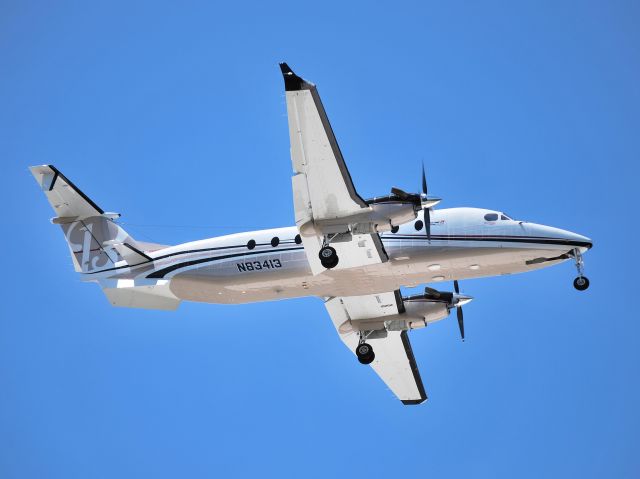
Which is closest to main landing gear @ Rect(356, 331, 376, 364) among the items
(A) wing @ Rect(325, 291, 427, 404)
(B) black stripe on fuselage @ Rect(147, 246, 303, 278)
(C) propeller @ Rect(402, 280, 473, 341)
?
(A) wing @ Rect(325, 291, 427, 404)

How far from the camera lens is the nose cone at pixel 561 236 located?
859 inches

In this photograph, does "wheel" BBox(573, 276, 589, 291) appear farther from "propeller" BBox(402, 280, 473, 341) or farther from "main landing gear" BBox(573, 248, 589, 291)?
"propeller" BBox(402, 280, 473, 341)

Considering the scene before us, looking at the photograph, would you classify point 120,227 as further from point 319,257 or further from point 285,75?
point 285,75

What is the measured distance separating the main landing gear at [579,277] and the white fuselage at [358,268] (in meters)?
0.19

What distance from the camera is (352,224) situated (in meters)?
21.5

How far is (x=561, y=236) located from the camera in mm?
21922

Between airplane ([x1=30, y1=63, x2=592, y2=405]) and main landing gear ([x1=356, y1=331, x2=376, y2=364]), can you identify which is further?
main landing gear ([x1=356, y1=331, x2=376, y2=364])

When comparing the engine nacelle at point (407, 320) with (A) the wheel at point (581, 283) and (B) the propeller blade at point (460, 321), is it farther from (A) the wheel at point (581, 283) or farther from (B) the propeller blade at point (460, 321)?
(A) the wheel at point (581, 283)

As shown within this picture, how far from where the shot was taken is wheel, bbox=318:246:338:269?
21500 millimetres

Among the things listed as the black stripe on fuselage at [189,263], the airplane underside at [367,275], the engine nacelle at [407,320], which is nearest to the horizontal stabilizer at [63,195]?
the black stripe on fuselage at [189,263]

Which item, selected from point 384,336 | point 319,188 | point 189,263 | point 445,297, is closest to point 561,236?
point 445,297

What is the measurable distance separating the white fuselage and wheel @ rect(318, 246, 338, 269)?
4.13 ft

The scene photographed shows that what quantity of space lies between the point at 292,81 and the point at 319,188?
309cm

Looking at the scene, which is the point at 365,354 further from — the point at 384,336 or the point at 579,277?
the point at 579,277
